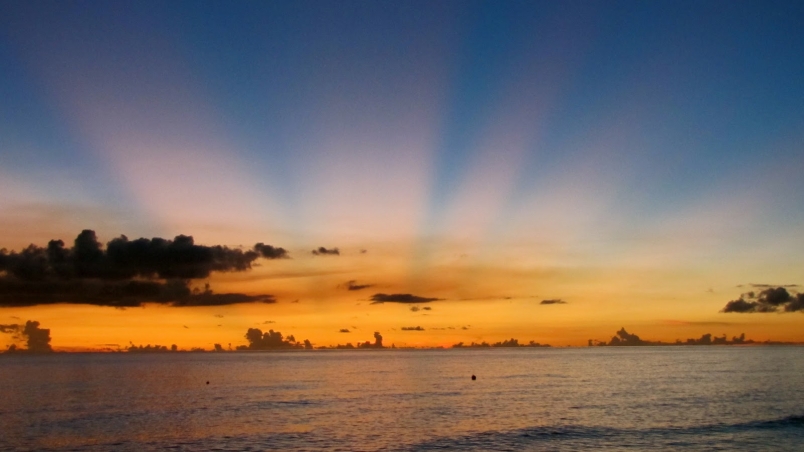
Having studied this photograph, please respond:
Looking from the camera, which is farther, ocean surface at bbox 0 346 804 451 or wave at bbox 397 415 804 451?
ocean surface at bbox 0 346 804 451

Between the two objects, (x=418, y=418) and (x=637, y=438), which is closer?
(x=637, y=438)

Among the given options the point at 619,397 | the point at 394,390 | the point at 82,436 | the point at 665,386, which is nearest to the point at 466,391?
the point at 394,390

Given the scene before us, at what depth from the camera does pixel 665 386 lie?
122m

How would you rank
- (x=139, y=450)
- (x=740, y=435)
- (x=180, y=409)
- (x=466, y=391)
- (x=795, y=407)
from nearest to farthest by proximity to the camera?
(x=139, y=450)
(x=740, y=435)
(x=795, y=407)
(x=180, y=409)
(x=466, y=391)

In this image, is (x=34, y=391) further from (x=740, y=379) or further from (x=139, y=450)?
(x=740, y=379)

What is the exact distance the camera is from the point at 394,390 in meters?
123

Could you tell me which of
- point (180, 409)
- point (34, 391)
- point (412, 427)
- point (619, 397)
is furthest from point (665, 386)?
point (34, 391)

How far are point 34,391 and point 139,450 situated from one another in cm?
Answer: 8102

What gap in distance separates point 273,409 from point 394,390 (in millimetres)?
36728

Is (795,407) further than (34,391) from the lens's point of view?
No

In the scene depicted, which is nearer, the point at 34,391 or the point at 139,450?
the point at 139,450

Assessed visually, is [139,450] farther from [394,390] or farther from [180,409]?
[394,390]

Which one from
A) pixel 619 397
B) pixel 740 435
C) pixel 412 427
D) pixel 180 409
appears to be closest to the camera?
pixel 740 435

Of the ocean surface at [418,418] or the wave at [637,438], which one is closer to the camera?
the wave at [637,438]
